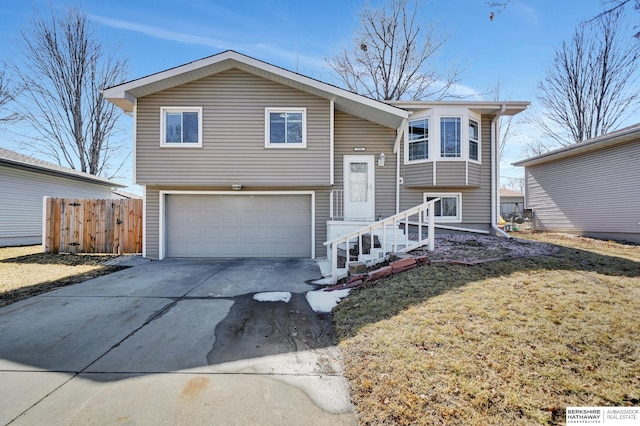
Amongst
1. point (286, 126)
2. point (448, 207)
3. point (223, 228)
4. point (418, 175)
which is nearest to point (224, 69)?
point (286, 126)

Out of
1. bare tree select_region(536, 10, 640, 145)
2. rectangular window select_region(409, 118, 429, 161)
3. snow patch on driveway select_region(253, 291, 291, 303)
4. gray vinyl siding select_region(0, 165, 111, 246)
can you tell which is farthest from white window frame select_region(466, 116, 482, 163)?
gray vinyl siding select_region(0, 165, 111, 246)

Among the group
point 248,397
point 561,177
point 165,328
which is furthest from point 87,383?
point 561,177

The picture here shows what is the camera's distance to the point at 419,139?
10156 millimetres

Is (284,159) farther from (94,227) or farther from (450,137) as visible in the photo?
(94,227)

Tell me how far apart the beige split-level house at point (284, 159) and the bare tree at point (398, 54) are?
8471 mm

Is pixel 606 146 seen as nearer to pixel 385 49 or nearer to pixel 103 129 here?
pixel 385 49

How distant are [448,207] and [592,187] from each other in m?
6.80

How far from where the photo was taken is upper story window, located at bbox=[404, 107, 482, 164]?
32.1ft

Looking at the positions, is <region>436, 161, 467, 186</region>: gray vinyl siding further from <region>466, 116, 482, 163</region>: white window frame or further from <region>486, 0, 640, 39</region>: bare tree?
<region>486, 0, 640, 39</region>: bare tree

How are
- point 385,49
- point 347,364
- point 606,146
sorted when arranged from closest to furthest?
point 347,364
point 606,146
point 385,49

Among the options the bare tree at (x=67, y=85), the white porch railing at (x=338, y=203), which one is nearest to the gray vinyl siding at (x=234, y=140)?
the white porch railing at (x=338, y=203)

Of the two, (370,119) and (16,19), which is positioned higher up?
(16,19)

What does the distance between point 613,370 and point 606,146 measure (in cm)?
1304

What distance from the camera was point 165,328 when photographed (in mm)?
3941
